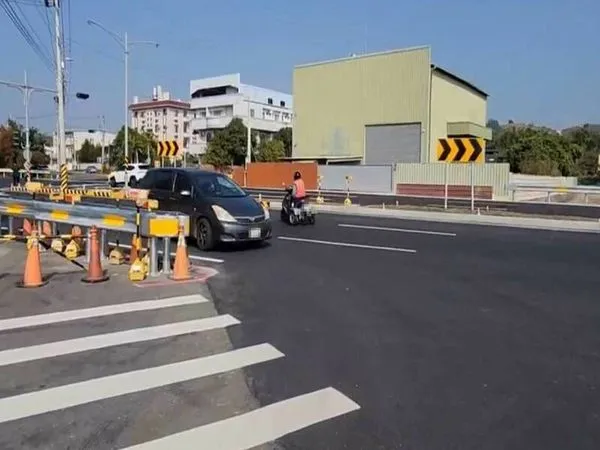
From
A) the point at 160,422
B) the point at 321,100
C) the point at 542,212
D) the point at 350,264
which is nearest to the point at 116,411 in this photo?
the point at 160,422

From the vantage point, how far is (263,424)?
4410 millimetres

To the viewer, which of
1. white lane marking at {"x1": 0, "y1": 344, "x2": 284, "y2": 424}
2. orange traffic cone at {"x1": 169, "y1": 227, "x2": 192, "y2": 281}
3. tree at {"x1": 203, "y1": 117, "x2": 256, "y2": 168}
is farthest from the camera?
tree at {"x1": 203, "y1": 117, "x2": 256, "y2": 168}

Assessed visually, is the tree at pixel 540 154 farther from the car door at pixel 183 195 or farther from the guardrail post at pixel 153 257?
the guardrail post at pixel 153 257

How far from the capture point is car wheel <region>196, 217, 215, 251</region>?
13.2 m

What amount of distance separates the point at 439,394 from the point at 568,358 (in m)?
1.83

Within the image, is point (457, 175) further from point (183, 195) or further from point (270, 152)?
point (270, 152)

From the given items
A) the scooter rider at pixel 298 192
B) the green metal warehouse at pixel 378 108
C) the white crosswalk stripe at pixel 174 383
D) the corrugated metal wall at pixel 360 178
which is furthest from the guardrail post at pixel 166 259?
the green metal warehouse at pixel 378 108

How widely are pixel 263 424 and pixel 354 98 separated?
56875 mm

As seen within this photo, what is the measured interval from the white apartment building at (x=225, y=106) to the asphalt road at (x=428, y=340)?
9123cm

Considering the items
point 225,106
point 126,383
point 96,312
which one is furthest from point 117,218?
point 225,106

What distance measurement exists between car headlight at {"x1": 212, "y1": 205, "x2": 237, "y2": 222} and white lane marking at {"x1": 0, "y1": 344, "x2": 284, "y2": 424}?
6.99 meters

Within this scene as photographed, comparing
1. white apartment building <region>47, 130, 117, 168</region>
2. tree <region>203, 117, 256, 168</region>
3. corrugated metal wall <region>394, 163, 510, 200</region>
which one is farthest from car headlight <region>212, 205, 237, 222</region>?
white apartment building <region>47, 130, 117, 168</region>

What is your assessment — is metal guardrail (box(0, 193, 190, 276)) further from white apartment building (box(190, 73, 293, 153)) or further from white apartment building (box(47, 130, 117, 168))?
white apartment building (box(47, 130, 117, 168))

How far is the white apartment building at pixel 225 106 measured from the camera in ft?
340
